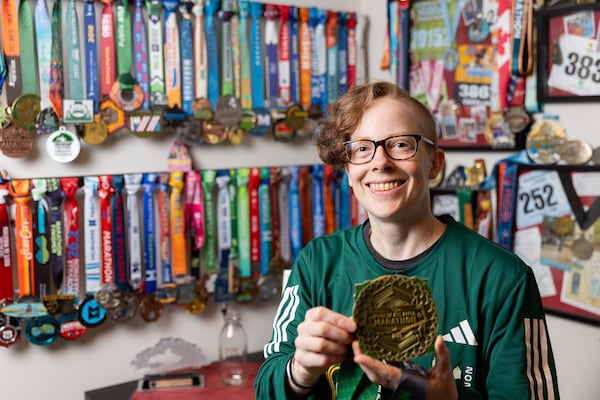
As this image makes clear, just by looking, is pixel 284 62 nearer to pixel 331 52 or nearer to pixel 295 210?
pixel 331 52

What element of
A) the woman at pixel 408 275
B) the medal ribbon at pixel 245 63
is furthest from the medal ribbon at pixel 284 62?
the woman at pixel 408 275

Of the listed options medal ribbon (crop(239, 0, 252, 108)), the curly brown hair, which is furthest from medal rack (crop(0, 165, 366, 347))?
the curly brown hair

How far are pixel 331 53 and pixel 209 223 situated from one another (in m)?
0.75

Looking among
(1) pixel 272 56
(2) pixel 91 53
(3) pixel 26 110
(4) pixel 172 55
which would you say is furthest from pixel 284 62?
(3) pixel 26 110

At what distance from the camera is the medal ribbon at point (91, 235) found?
2004mm

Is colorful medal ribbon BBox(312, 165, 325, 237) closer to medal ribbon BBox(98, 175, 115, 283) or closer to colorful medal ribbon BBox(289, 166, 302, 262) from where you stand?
colorful medal ribbon BBox(289, 166, 302, 262)

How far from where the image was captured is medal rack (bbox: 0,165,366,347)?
1.93 m

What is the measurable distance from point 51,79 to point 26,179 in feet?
0.94

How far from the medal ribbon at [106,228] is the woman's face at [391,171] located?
100cm

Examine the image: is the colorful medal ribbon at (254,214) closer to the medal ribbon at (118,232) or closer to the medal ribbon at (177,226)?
the medal ribbon at (177,226)

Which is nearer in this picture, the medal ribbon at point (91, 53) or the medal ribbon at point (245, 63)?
the medal ribbon at point (91, 53)

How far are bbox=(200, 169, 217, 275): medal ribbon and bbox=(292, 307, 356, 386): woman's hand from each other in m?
1.21

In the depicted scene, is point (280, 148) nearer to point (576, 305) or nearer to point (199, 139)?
point (199, 139)

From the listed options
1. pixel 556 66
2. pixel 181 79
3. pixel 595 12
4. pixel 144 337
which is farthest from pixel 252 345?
pixel 595 12
